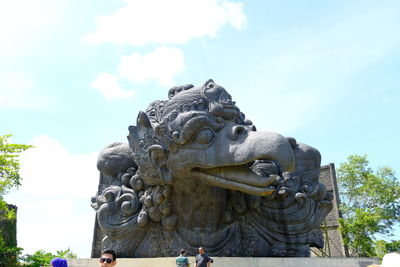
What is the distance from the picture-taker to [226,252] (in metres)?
5.24

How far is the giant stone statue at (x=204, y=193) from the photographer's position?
186 inches

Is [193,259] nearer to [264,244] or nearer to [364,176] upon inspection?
[264,244]

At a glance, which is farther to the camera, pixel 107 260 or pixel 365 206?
pixel 365 206

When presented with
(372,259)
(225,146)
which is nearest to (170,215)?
(225,146)

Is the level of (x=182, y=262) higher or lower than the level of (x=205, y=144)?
lower

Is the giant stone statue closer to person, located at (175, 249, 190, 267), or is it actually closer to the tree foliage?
person, located at (175, 249, 190, 267)

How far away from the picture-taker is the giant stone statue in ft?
15.5

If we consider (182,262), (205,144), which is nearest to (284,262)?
(182,262)

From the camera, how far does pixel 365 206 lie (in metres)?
19.5

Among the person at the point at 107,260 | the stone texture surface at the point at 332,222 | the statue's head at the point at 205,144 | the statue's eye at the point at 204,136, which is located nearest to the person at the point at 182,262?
the statue's head at the point at 205,144

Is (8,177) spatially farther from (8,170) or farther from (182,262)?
(182,262)

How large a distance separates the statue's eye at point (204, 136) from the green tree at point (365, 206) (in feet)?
48.4

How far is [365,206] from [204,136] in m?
17.9

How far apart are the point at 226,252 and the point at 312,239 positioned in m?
1.37
